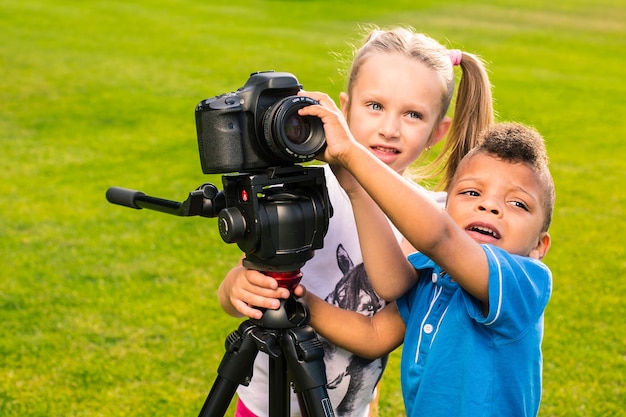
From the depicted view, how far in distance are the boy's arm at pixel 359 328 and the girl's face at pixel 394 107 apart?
17.6 inches

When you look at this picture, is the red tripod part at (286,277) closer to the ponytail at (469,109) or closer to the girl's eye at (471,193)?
the girl's eye at (471,193)

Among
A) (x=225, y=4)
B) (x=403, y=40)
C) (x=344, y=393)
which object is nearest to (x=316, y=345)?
(x=344, y=393)

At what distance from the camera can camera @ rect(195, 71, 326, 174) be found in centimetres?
169

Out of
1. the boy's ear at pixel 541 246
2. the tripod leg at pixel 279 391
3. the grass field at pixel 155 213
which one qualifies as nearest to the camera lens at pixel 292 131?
the tripod leg at pixel 279 391

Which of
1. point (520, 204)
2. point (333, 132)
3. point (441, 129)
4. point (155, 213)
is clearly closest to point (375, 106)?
point (441, 129)

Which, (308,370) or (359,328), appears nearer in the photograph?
(308,370)

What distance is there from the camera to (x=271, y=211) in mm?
1734

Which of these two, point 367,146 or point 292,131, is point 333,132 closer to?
point 292,131

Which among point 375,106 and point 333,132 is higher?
point 333,132

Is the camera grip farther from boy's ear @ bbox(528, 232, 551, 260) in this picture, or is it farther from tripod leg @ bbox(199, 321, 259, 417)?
boy's ear @ bbox(528, 232, 551, 260)

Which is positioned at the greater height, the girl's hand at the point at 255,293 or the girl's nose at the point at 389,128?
the girl's nose at the point at 389,128

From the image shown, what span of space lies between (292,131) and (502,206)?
592mm

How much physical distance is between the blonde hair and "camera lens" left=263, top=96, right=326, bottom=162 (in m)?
0.75

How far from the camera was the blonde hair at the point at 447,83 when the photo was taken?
2387 millimetres
